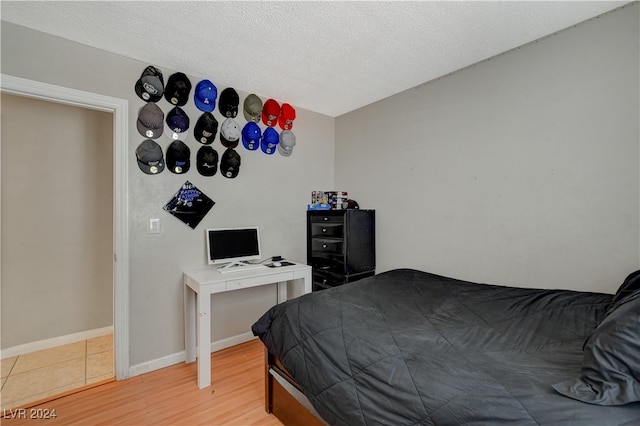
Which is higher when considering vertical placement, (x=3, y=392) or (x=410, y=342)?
(x=410, y=342)

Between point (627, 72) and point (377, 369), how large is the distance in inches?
83.8

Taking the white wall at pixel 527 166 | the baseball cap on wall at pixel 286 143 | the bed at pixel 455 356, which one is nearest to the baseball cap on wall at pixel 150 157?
the baseball cap on wall at pixel 286 143

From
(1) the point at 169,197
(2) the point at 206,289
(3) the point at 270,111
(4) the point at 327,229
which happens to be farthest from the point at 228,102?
(2) the point at 206,289

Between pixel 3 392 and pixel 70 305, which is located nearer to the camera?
pixel 3 392

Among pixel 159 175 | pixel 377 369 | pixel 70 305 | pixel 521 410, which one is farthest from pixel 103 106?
pixel 521 410

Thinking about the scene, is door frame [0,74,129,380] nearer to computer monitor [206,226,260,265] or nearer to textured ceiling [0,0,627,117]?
textured ceiling [0,0,627,117]

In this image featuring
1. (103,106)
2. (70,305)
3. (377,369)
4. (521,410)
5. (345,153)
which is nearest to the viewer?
(521,410)

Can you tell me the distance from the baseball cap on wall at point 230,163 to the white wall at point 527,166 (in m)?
1.48

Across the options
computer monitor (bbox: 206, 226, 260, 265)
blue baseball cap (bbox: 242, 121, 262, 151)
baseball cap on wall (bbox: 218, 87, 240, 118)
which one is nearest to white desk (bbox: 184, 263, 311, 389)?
computer monitor (bbox: 206, 226, 260, 265)

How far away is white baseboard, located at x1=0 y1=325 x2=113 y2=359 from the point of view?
2.51 meters

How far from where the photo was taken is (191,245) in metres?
2.54

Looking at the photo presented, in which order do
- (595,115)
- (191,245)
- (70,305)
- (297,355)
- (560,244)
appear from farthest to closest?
(70,305)
(191,245)
(560,244)
(595,115)
(297,355)

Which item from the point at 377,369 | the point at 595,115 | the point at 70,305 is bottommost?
the point at 70,305

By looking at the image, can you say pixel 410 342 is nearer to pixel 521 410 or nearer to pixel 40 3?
pixel 521 410
